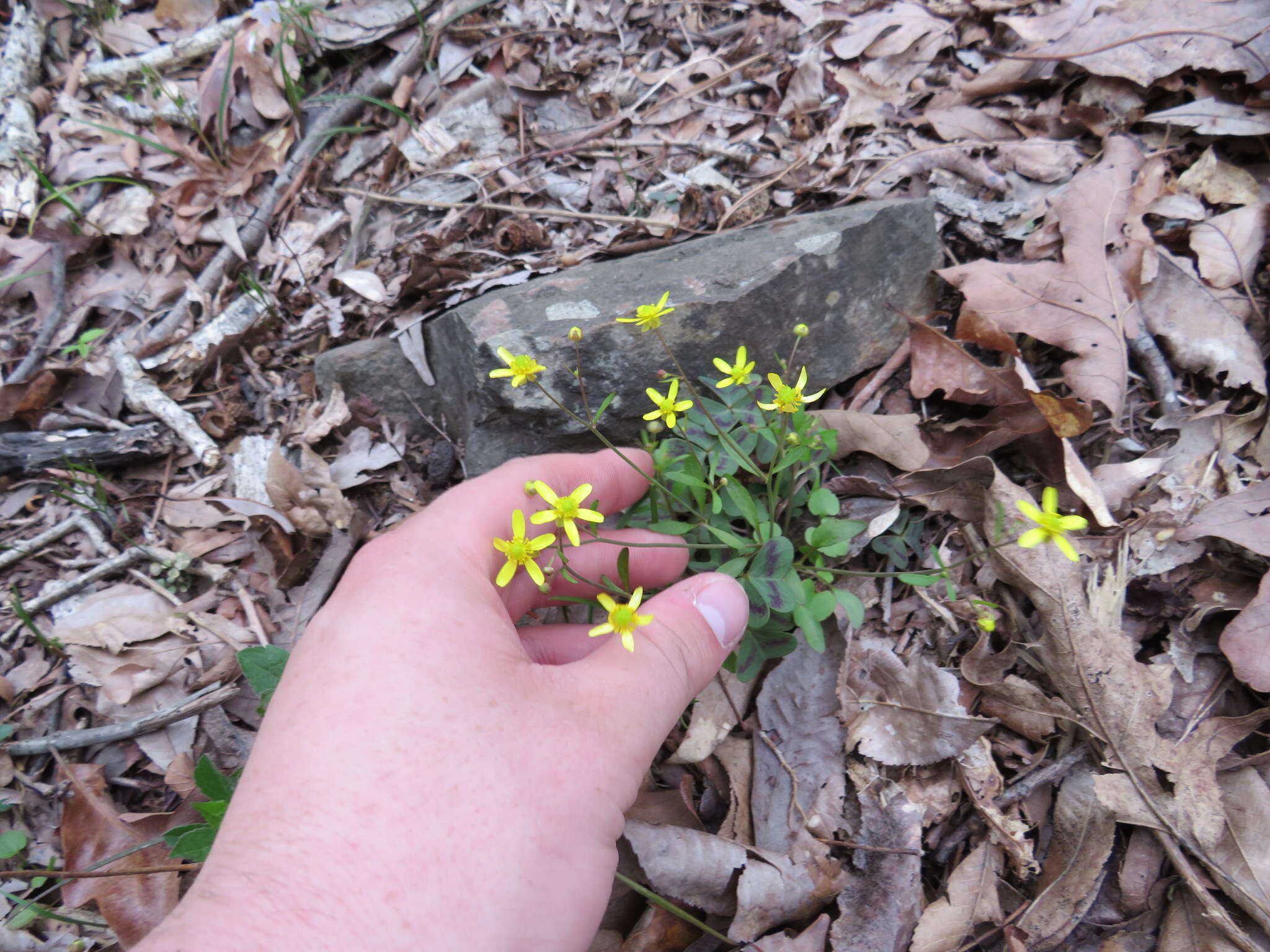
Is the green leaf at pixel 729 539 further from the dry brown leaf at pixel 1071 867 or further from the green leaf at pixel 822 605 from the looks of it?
the dry brown leaf at pixel 1071 867

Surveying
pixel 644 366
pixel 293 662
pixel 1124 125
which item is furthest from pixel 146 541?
pixel 1124 125

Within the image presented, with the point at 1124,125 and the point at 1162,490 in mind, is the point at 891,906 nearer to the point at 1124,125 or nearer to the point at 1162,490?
the point at 1162,490

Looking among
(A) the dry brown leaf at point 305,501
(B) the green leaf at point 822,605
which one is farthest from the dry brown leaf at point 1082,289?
(A) the dry brown leaf at point 305,501

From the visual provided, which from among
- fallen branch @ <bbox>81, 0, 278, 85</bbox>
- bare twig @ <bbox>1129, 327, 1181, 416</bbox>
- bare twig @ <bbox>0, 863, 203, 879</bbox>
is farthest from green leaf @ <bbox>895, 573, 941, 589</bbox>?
fallen branch @ <bbox>81, 0, 278, 85</bbox>

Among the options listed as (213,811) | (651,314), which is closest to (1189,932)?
(651,314)

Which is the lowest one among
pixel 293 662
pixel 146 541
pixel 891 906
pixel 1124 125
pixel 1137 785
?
pixel 891 906

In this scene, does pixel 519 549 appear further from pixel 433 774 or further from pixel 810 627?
pixel 810 627
